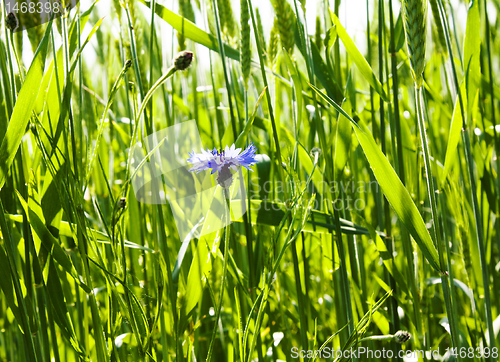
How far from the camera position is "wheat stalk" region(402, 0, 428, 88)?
15.2 inches

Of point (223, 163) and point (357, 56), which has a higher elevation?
point (357, 56)

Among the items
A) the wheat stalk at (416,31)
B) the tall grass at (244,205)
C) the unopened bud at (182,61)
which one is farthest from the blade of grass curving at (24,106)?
the wheat stalk at (416,31)

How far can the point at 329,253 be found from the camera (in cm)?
68

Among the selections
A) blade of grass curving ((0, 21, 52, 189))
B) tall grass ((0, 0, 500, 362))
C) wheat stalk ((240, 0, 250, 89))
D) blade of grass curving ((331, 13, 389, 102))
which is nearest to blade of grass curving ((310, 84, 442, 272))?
tall grass ((0, 0, 500, 362))

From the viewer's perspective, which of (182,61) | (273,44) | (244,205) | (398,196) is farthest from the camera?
(273,44)

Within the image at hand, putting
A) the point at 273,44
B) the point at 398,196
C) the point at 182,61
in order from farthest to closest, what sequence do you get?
the point at 273,44, the point at 398,196, the point at 182,61

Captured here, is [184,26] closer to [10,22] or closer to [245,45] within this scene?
[245,45]

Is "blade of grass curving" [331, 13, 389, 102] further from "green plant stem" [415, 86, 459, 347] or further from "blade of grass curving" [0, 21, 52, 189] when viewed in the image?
"blade of grass curving" [0, 21, 52, 189]

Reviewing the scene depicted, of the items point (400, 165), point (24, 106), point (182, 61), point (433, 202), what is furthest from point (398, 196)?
point (24, 106)

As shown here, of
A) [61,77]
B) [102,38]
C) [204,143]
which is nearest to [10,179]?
[61,77]

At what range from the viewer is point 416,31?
390mm

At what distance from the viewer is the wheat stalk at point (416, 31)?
0.39 m

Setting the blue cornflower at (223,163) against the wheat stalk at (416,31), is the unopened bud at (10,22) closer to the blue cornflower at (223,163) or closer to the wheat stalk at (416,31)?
the blue cornflower at (223,163)

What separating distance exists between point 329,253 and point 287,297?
207mm
